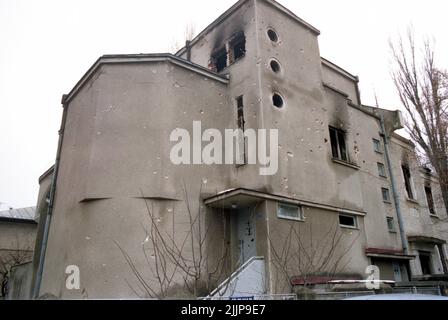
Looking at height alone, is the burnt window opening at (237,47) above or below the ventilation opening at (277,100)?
above

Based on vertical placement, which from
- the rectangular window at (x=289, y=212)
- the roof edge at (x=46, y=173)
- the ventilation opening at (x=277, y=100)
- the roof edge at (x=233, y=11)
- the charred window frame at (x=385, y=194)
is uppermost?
the roof edge at (x=233, y=11)

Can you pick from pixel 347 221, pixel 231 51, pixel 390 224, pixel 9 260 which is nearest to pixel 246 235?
pixel 347 221

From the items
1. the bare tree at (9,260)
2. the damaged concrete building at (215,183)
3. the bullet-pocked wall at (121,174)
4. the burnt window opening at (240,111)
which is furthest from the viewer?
the bare tree at (9,260)

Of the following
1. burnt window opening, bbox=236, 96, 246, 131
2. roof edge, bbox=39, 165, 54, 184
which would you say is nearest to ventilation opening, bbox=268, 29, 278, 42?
burnt window opening, bbox=236, 96, 246, 131

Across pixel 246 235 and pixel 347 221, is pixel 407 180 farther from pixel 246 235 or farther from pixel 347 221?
pixel 246 235

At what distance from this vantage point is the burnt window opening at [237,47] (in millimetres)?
14227

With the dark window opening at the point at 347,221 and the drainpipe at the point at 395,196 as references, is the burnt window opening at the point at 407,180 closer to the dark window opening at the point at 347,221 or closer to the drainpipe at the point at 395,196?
the drainpipe at the point at 395,196

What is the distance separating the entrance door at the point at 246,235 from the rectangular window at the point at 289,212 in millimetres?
965

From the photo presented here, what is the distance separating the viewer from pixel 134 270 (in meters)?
9.57

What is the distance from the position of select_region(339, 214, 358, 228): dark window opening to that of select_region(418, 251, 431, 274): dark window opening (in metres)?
6.54

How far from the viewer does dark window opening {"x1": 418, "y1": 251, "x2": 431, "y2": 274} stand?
18062 millimetres

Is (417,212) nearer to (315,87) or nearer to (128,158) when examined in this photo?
(315,87)

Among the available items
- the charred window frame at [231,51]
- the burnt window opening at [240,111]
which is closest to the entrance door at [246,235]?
the burnt window opening at [240,111]

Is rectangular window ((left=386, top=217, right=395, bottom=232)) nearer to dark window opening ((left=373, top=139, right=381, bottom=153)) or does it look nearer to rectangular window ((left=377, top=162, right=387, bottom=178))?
rectangular window ((left=377, top=162, right=387, bottom=178))
